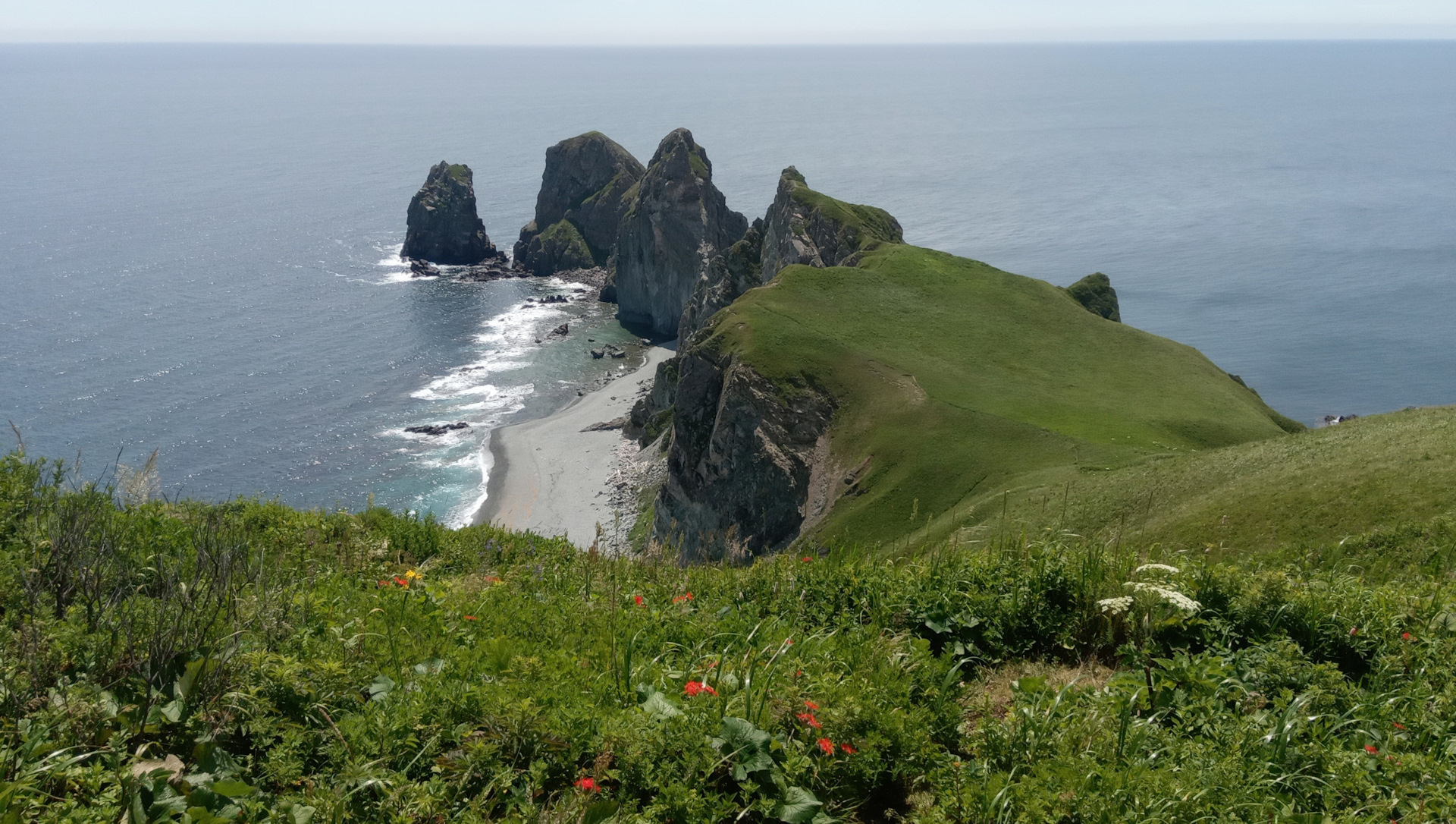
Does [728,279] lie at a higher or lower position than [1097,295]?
lower

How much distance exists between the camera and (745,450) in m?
55.2

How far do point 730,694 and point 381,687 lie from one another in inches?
112

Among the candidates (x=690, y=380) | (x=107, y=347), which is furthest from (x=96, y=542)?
(x=107, y=347)

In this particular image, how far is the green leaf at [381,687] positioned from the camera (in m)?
6.98

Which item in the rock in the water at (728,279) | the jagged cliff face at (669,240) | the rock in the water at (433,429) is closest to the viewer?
the rock in the water at (433,429)

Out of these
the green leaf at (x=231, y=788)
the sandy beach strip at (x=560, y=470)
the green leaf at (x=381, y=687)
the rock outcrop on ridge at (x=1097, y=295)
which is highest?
the green leaf at (x=231, y=788)

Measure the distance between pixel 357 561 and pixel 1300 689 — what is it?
37.1 ft

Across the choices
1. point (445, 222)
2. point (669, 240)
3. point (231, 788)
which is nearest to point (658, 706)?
point (231, 788)

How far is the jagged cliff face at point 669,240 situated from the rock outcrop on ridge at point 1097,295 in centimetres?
5806

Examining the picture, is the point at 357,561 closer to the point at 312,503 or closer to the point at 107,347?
the point at 312,503

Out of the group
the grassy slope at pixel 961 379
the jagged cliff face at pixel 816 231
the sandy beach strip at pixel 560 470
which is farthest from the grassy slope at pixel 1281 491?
the jagged cliff face at pixel 816 231

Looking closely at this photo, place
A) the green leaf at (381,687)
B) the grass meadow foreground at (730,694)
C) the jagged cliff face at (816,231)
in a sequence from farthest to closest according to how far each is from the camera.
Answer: the jagged cliff face at (816,231), the green leaf at (381,687), the grass meadow foreground at (730,694)

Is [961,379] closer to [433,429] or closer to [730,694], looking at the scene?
[730,694]

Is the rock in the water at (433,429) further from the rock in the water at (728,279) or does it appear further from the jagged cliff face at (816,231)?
the jagged cliff face at (816,231)
